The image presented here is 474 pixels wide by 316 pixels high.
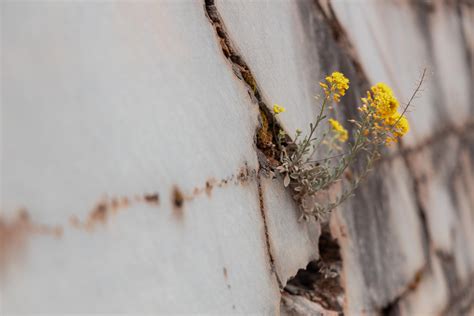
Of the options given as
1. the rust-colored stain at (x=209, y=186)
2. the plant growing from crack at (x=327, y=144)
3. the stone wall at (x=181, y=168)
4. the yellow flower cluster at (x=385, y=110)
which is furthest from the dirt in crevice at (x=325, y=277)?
the rust-colored stain at (x=209, y=186)

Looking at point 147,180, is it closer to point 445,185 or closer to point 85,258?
point 85,258

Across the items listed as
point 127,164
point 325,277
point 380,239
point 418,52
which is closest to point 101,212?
point 127,164

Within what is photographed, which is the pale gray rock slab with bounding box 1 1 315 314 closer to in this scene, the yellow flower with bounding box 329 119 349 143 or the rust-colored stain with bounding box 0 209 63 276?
the rust-colored stain with bounding box 0 209 63 276

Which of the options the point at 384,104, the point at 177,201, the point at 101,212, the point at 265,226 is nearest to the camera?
the point at 101,212

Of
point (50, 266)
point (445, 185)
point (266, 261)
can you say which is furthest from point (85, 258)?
point (445, 185)

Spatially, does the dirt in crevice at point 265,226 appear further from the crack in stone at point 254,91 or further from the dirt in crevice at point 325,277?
the dirt in crevice at point 325,277

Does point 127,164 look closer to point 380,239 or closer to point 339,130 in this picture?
point 339,130
